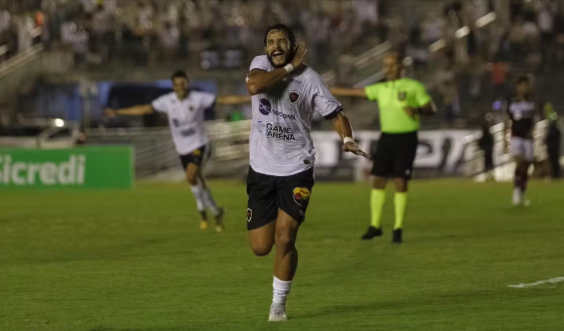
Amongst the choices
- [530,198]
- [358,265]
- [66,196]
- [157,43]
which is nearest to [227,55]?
[157,43]

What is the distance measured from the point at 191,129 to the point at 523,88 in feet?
21.4

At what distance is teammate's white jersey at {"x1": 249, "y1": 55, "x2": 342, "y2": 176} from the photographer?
9633mm

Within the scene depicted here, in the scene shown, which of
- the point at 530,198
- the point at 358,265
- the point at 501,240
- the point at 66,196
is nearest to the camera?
the point at 358,265

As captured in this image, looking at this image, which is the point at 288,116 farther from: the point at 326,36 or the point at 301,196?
the point at 326,36

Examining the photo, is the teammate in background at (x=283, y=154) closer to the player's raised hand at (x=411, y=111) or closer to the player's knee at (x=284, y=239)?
the player's knee at (x=284, y=239)

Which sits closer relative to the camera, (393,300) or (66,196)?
(393,300)

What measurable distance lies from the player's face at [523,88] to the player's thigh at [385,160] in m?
6.33

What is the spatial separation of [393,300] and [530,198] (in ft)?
48.6

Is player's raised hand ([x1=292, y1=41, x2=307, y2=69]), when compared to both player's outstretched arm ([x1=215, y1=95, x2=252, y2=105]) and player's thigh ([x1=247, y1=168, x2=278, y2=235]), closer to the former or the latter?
player's thigh ([x1=247, y1=168, x2=278, y2=235])

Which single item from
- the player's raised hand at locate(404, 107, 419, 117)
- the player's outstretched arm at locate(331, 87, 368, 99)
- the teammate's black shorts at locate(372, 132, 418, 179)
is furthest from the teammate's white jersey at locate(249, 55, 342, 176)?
the teammate's black shorts at locate(372, 132, 418, 179)

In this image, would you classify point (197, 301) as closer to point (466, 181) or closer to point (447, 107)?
point (466, 181)

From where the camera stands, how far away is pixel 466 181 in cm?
3178

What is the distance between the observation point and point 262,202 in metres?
9.74

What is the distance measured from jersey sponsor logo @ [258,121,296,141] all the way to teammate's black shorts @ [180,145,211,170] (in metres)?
8.47
